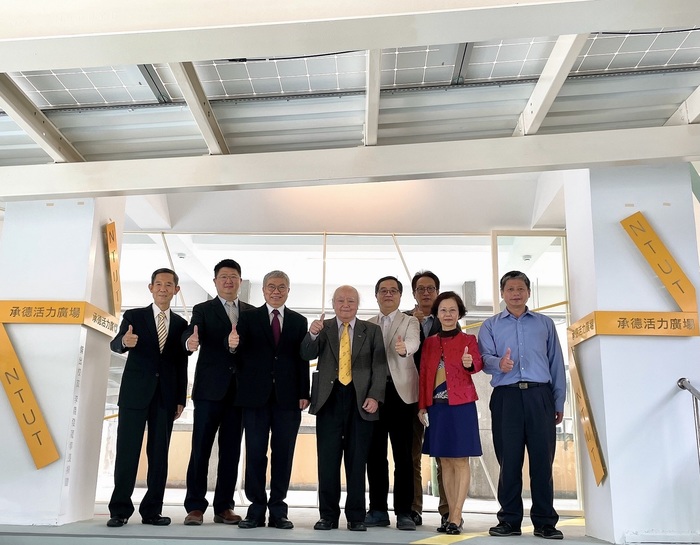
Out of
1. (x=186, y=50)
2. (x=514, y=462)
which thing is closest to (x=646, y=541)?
(x=514, y=462)

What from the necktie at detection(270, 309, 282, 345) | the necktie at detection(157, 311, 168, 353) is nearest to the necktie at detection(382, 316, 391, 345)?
the necktie at detection(270, 309, 282, 345)

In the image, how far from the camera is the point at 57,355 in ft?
15.1

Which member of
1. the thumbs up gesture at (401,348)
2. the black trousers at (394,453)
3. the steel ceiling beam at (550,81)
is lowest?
the black trousers at (394,453)

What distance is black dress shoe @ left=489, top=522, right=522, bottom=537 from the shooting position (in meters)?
4.02

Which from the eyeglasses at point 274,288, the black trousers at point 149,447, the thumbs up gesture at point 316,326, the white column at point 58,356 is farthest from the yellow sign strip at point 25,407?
the thumbs up gesture at point 316,326

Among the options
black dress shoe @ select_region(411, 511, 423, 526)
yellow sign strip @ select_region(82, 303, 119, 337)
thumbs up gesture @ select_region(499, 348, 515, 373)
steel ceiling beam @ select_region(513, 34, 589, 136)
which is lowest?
black dress shoe @ select_region(411, 511, 423, 526)

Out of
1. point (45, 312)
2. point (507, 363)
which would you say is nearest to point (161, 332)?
point (45, 312)

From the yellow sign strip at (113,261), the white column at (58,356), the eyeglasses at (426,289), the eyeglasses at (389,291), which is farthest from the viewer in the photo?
the yellow sign strip at (113,261)

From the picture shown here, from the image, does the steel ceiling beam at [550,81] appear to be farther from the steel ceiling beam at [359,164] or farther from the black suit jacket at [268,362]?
the black suit jacket at [268,362]

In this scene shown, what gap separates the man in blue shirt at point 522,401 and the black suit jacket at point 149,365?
196 centimetres

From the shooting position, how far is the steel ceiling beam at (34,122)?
161 inches

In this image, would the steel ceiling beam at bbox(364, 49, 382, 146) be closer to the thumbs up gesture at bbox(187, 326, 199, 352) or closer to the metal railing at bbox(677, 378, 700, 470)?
the thumbs up gesture at bbox(187, 326, 199, 352)

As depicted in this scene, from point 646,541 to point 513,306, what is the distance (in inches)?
62.2

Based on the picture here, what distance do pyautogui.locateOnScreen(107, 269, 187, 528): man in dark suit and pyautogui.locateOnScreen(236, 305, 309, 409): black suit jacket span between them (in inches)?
18.1
